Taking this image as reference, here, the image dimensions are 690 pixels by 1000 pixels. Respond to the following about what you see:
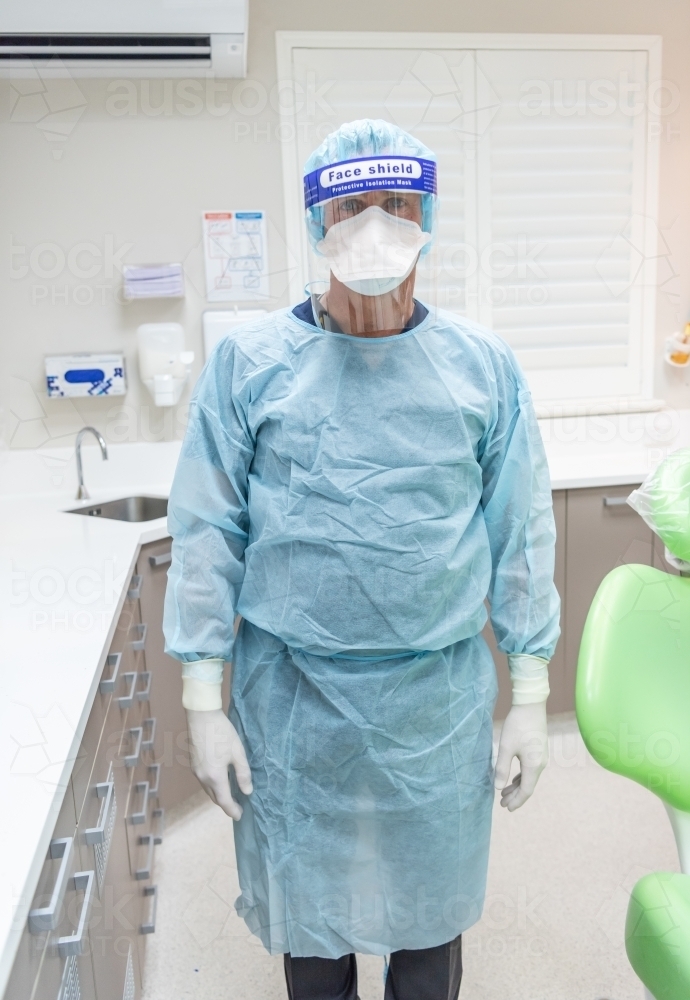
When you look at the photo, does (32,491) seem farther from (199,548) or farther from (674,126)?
(674,126)

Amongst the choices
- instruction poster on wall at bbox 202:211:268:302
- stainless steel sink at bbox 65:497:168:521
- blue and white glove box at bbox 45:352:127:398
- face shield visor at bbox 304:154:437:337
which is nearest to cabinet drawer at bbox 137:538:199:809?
stainless steel sink at bbox 65:497:168:521

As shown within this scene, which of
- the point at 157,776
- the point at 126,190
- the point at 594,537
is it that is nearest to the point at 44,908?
the point at 157,776

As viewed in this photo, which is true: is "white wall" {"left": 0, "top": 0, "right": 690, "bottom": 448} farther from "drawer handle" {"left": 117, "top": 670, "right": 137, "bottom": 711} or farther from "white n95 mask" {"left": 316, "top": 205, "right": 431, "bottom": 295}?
"white n95 mask" {"left": 316, "top": 205, "right": 431, "bottom": 295}

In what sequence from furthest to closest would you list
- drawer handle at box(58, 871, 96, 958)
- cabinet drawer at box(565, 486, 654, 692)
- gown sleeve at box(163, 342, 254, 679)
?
cabinet drawer at box(565, 486, 654, 692) < gown sleeve at box(163, 342, 254, 679) < drawer handle at box(58, 871, 96, 958)

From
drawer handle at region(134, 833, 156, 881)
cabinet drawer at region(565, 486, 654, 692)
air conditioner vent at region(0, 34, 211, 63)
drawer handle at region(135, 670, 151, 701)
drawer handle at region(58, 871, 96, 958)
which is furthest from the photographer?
cabinet drawer at region(565, 486, 654, 692)

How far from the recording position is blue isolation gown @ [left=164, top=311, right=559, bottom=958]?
1.08 meters

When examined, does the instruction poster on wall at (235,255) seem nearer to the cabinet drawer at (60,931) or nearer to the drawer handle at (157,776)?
the drawer handle at (157,776)

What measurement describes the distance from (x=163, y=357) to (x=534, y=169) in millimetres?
1328

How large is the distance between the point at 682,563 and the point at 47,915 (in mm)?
905

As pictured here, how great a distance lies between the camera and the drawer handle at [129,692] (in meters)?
1.42

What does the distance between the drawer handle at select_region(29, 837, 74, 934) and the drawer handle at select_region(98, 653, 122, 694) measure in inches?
12.6

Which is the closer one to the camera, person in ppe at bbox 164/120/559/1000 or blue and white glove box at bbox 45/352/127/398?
person in ppe at bbox 164/120/559/1000

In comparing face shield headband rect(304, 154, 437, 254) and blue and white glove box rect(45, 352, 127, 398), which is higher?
face shield headband rect(304, 154, 437, 254)

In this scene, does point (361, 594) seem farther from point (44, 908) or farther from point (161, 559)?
point (161, 559)
